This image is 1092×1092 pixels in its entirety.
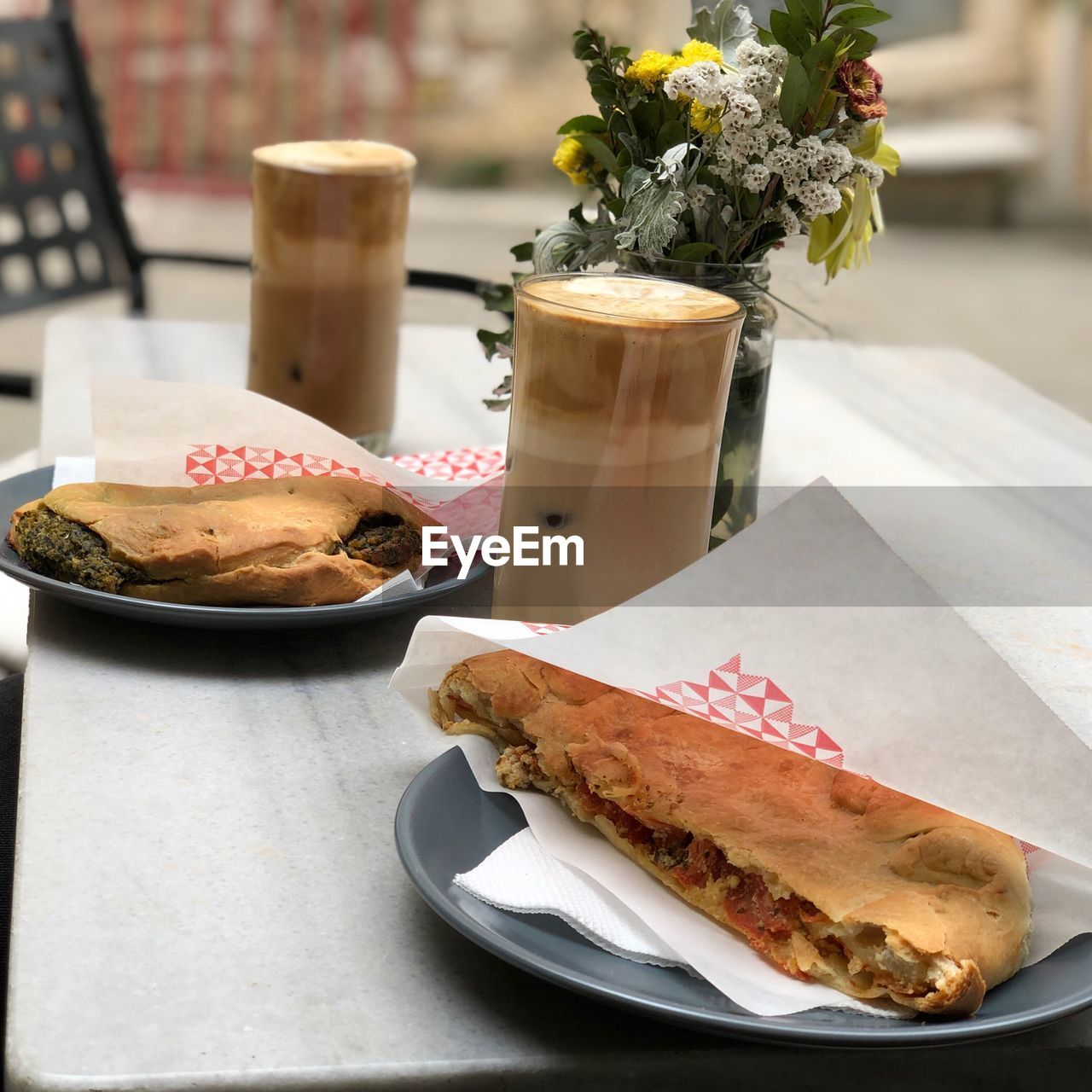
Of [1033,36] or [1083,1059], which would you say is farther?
[1033,36]

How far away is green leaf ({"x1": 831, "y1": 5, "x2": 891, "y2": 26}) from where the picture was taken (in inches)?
A: 31.1

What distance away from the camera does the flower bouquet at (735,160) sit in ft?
2.66

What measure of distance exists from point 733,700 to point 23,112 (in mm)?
1769

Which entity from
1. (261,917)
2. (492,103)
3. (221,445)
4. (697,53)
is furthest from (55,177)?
(492,103)

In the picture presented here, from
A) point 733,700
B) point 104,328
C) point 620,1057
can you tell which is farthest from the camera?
point 104,328

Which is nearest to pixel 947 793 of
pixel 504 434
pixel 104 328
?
pixel 504 434

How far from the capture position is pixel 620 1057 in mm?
491

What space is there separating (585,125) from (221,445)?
303 mm

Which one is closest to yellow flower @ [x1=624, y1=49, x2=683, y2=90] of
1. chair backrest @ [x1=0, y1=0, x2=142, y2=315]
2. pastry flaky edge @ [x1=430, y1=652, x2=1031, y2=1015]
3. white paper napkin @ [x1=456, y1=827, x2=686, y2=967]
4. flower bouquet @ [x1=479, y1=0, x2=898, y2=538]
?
flower bouquet @ [x1=479, y1=0, x2=898, y2=538]

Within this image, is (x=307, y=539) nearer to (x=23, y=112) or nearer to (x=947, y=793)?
(x=947, y=793)

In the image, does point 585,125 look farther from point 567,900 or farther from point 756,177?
point 567,900

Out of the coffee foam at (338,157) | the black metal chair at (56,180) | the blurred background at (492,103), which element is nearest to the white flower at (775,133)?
the coffee foam at (338,157)

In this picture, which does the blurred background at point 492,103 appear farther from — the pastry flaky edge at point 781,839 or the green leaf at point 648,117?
the pastry flaky edge at point 781,839

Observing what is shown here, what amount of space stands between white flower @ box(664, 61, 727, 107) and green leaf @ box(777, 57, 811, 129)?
0.04 m
